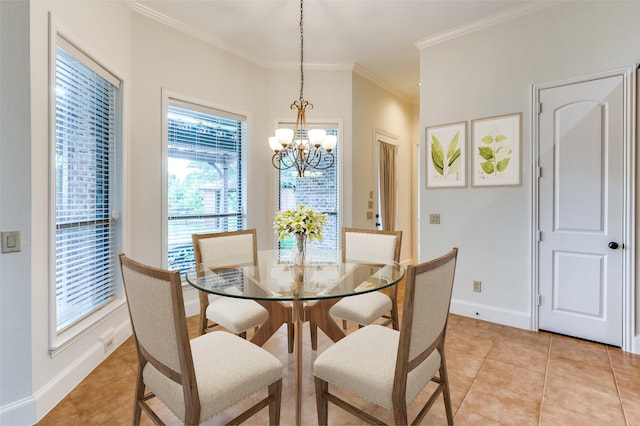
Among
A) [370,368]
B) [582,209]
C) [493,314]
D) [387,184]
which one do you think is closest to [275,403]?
[370,368]

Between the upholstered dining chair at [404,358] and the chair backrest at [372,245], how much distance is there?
950 millimetres

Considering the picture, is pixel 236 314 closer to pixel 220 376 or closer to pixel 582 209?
pixel 220 376

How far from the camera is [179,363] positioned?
1.18 meters

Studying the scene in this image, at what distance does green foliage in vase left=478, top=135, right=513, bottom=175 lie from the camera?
3035 millimetres

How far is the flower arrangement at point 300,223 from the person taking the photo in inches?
81.5

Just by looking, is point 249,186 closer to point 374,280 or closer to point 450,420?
point 374,280

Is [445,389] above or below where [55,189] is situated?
below

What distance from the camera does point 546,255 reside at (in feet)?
9.36

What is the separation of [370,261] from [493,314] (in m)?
1.63

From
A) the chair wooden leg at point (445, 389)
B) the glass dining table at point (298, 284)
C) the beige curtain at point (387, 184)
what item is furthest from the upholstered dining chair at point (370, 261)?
the beige curtain at point (387, 184)

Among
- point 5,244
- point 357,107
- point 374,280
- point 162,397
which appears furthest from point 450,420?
point 357,107

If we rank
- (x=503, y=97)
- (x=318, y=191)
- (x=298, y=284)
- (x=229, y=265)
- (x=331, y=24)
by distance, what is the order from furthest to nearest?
(x=318, y=191)
(x=331, y=24)
(x=503, y=97)
(x=229, y=265)
(x=298, y=284)

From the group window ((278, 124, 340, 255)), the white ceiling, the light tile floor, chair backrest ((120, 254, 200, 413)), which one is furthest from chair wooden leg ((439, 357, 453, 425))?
the white ceiling

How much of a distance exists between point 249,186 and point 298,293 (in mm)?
2435
